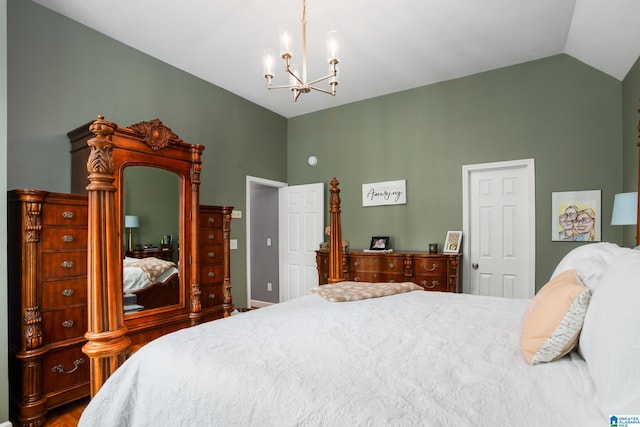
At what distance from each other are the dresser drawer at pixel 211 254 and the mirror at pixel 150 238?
1.18 ft

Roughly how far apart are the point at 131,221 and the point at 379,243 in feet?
9.48

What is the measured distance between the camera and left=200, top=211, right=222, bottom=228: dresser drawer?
10.9 feet

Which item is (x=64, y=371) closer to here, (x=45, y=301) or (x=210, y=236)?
(x=45, y=301)

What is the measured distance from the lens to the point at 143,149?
2.73 m

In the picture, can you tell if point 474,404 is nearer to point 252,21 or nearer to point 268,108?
point 252,21

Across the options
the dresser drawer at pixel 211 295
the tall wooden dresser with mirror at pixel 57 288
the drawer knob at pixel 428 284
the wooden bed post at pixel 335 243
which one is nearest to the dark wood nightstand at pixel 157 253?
the tall wooden dresser with mirror at pixel 57 288

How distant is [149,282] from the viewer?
2.77 m

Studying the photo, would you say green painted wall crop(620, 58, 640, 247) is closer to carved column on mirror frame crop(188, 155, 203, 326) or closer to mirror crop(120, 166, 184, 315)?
carved column on mirror frame crop(188, 155, 203, 326)

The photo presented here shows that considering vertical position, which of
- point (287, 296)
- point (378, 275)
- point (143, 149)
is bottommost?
point (287, 296)

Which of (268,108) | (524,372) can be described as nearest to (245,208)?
(268,108)

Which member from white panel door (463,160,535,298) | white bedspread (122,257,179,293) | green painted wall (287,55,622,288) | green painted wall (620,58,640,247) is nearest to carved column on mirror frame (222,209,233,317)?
white bedspread (122,257,179,293)

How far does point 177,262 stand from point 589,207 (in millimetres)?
4033

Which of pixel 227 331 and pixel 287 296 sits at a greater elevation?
pixel 227 331

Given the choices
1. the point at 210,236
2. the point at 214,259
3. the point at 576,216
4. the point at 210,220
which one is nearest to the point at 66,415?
the point at 214,259
